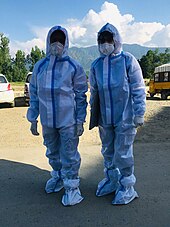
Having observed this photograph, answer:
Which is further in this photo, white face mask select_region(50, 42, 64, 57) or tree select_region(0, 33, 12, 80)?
tree select_region(0, 33, 12, 80)

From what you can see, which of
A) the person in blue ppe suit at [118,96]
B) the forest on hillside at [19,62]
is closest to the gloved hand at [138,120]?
the person in blue ppe suit at [118,96]

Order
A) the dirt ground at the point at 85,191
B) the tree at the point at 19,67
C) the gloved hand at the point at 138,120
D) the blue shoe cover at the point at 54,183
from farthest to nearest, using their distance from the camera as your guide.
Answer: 1. the tree at the point at 19,67
2. the blue shoe cover at the point at 54,183
3. the gloved hand at the point at 138,120
4. the dirt ground at the point at 85,191

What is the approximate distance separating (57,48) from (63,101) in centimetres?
55

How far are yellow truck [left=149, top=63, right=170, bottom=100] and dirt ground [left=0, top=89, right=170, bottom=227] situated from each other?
13.8 metres

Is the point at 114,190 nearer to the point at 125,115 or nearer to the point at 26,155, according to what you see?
the point at 125,115

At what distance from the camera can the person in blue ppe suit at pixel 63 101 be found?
3.21 metres

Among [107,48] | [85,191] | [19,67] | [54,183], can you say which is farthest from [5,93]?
[19,67]

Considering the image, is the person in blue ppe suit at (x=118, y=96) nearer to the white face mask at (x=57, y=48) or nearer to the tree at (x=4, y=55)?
the white face mask at (x=57, y=48)

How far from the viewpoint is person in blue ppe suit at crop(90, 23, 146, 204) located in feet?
10.3

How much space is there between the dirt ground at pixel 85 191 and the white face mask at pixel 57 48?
1624 millimetres

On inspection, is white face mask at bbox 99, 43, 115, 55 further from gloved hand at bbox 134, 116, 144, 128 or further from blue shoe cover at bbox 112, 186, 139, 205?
blue shoe cover at bbox 112, 186, 139, 205

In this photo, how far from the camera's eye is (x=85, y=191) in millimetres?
3711

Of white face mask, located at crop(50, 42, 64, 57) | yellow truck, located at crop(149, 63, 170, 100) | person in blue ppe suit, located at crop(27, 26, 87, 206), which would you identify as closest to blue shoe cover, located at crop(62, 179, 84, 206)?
person in blue ppe suit, located at crop(27, 26, 87, 206)

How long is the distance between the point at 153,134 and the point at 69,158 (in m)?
3.74
